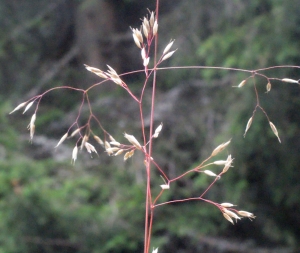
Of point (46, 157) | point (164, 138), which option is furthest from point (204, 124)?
point (46, 157)

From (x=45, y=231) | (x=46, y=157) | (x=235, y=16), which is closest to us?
(x=45, y=231)

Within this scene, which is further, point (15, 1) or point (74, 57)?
point (74, 57)

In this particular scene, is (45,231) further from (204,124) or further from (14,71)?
(14,71)

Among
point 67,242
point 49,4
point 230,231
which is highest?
point 49,4

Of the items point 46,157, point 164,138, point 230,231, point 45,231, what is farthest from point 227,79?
point 45,231

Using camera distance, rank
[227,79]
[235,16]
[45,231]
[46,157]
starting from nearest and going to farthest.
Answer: [45,231], [235,16], [227,79], [46,157]

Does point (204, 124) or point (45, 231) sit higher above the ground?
point (45, 231)
